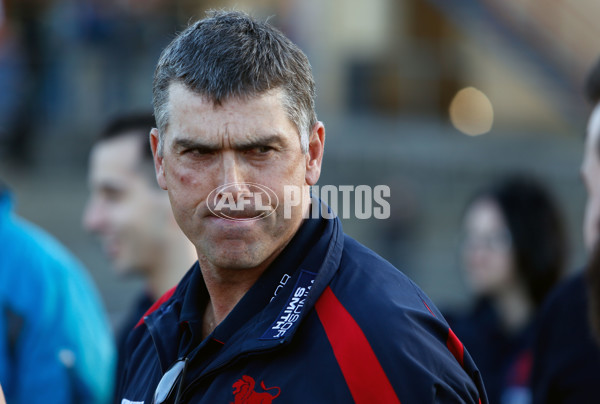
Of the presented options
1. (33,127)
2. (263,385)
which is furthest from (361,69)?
(263,385)

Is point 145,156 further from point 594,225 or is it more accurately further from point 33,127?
point 33,127

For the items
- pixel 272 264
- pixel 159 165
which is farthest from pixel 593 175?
pixel 159 165

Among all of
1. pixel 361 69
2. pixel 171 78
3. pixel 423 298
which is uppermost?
pixel 361 69

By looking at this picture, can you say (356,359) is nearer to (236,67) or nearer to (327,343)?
(327,343)

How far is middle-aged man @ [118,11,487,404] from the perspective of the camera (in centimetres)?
204

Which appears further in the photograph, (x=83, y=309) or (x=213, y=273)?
(x=83, y=309)

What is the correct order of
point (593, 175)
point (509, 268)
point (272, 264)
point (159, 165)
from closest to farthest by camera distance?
point (272, 264), point (159, 165), point (593, 175), point (509, 268)

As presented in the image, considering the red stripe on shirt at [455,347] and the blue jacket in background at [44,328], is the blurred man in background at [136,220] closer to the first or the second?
the blue jacket in background at [44,328]

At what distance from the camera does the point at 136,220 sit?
13.5ft

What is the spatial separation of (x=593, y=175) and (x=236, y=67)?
145cm

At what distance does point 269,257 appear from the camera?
2316 mm

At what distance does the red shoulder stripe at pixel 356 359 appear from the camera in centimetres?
199

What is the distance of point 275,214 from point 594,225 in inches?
52.0

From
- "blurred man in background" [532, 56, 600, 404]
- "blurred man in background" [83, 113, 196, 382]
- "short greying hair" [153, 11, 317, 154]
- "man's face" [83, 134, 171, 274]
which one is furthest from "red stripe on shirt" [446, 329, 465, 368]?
"man's face" [83, 134, 171, 274]
